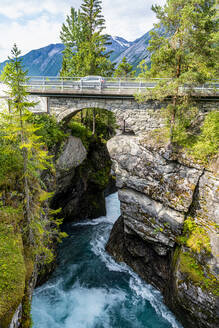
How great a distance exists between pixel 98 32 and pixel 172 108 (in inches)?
581

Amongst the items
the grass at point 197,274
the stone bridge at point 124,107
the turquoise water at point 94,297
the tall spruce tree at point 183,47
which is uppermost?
the tall spruce tree at point 183,47

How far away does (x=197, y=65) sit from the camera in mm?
11141

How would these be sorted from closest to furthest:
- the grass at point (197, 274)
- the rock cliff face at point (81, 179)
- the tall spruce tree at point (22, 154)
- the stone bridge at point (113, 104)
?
the tall spruce tree at point (22, 154)
the grass at point (197, 274)
the stone bridge at point (113, 104)
the rock cliff face at point (81, 179)

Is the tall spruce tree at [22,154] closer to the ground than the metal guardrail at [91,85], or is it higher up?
closer to the ground

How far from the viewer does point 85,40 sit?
70.0 ft

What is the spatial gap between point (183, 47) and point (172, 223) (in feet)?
35.8

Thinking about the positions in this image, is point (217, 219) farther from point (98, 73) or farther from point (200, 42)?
point (98, 73)

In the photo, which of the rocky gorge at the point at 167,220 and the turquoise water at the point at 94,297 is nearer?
the rocky gorge at the point at 167,220

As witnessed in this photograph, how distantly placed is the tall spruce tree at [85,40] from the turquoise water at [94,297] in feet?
59.8

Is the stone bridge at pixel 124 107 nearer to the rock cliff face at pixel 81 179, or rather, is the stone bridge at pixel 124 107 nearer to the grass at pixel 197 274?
the rock cliff face at pixel 81 179

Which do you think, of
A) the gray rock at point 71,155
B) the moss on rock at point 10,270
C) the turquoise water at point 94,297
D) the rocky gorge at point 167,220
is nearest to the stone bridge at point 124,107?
the rocky gorge at point 167,220

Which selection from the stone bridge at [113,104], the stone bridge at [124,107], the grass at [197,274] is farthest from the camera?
the stone bridge at [124,107]

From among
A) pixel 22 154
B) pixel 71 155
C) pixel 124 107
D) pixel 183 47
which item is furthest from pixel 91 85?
pixel 22 154

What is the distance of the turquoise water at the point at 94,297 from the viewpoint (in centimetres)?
1192
